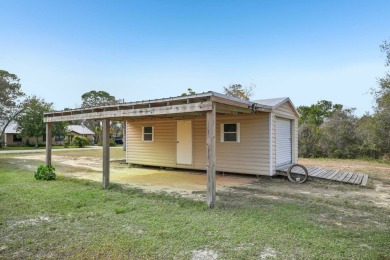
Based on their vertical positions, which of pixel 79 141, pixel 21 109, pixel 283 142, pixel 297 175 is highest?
pixel 21 109

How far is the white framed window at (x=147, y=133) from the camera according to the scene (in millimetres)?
10917

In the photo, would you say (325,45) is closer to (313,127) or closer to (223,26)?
(223,26)

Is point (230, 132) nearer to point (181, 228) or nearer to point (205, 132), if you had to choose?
point (205, 132)

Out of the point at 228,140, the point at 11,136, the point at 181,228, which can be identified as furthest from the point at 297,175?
the point at 11,136

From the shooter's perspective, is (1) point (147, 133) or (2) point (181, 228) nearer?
(2) point (181, 228)

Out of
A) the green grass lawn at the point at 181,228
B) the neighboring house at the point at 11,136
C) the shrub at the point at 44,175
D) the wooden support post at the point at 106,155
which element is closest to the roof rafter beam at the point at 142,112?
the wooden support post at the point at 106,155

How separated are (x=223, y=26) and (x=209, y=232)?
1106 cm

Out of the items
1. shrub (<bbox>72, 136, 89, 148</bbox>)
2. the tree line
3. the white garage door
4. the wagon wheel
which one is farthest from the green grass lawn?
shrub (<bbox>72, 136, 89, 148</bbox>)

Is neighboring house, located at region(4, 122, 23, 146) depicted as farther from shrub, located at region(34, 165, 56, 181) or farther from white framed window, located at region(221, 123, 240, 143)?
white framed window, located at region(221, 123, 240, 143)

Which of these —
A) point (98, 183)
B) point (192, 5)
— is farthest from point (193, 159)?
point (192, 5)

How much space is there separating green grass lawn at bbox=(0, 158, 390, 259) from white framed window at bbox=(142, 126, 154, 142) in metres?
5.50

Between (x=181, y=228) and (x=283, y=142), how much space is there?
6.70 metres

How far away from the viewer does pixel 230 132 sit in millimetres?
8742

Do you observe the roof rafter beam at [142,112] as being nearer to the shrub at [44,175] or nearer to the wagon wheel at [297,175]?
the shrub at [44,175]
